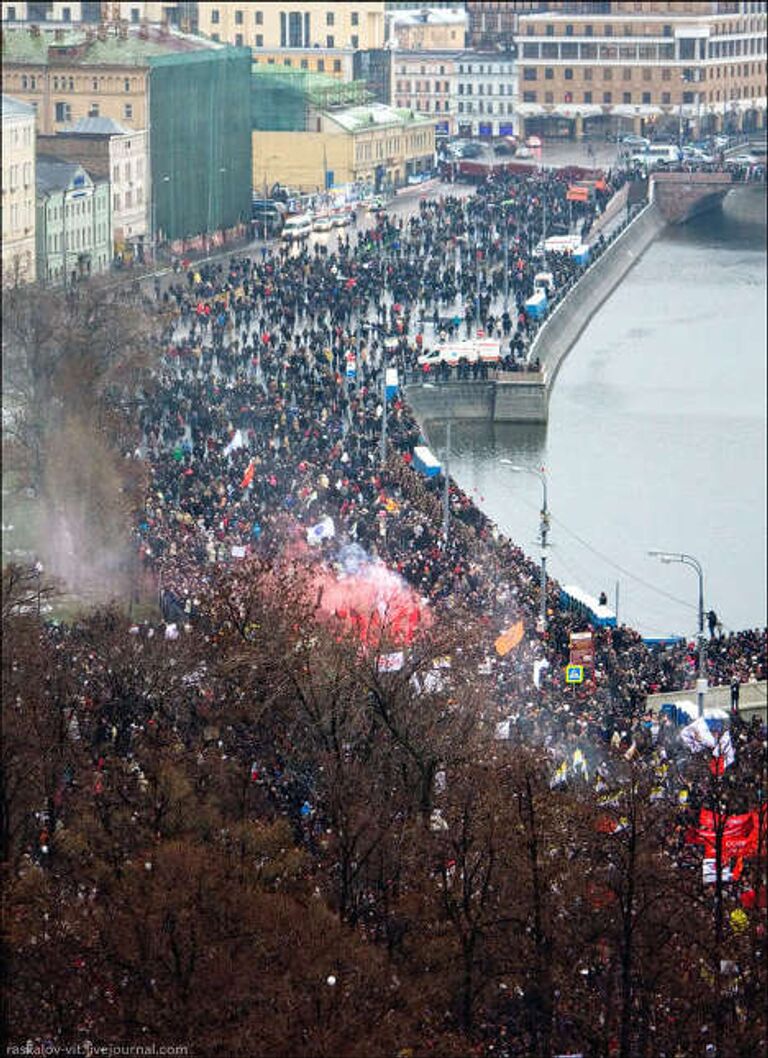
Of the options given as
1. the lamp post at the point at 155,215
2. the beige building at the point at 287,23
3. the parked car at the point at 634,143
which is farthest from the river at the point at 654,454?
the parked car at the point at 634,143

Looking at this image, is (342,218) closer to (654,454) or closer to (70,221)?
(70,221)

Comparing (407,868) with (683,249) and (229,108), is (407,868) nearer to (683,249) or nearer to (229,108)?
(229,108)

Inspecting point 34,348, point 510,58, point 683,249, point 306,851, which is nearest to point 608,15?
point 510,58

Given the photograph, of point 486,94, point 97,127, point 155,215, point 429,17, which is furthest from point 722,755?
point 429,17

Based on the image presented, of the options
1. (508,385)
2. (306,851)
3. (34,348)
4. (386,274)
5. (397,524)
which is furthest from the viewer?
(386,274)

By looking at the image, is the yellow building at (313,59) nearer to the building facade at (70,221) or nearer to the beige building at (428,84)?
the beige building at (428,84)

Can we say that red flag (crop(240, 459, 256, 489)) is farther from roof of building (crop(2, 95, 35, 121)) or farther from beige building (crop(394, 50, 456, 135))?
beige building (crop(394, 50, 456, 135))

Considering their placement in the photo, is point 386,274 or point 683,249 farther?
point 683,249
